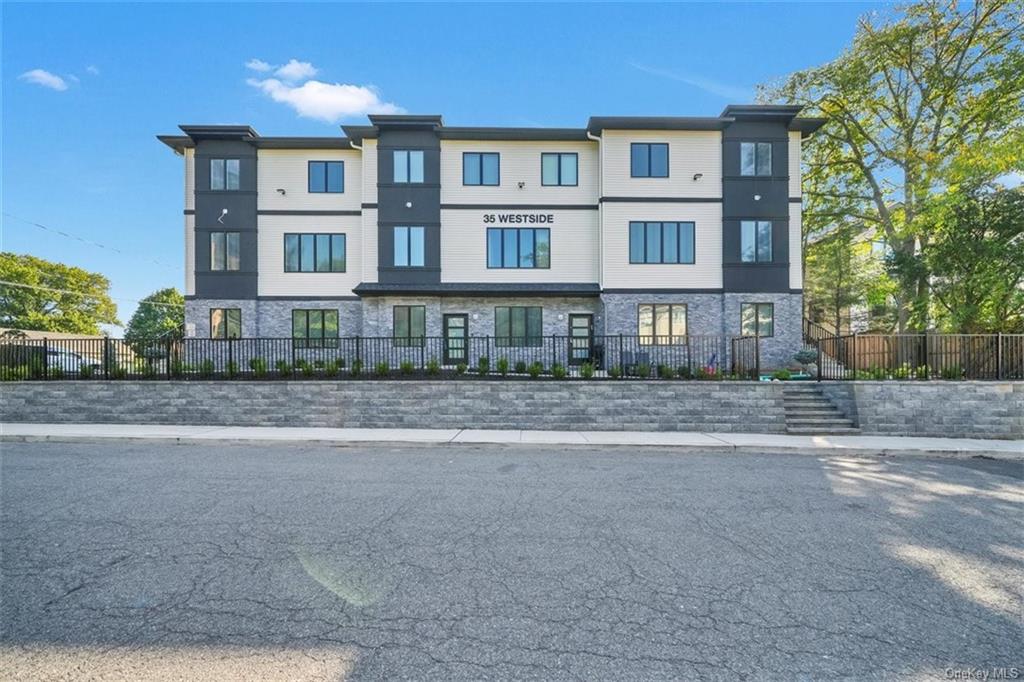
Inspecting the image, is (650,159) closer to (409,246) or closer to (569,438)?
(409,246)

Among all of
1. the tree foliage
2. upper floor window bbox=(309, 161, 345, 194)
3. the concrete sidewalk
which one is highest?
upper floor window bbox=(309, 161, 345, 194)

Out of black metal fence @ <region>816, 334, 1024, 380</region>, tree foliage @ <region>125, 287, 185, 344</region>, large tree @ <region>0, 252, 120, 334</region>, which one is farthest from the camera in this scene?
large tree @ <region>0, 252, 120, 334</region>

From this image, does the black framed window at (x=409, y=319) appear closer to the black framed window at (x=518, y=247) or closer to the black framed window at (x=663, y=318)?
the black framed window at (x=518, y=247)

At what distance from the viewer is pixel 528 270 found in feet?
71.1

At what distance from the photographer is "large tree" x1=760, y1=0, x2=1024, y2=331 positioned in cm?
1834

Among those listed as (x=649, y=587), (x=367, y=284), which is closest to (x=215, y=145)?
(x=367, y=284)

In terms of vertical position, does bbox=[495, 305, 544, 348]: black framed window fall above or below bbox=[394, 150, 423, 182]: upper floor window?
below

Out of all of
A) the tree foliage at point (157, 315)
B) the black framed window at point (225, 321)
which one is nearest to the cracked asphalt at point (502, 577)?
the black framed window at point (225, 321)

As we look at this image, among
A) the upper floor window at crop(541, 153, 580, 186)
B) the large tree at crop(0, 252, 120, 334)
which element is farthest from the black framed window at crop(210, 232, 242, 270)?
the large tree at crop(0, 252, 120, 334)

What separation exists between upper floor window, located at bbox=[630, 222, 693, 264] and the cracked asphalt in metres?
14.8

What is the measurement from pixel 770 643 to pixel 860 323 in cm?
3469

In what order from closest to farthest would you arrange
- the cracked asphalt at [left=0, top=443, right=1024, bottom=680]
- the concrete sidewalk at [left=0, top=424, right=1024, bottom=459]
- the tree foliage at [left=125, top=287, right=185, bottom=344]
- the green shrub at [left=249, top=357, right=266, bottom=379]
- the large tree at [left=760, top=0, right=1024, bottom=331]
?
1. the cracked asphalt at [left=0, top=443, right=1024, bottom=680]
2. the concrete sidewalk at [left=0, top=424, right=1024, bottom=459]
3. the green shrub at [left=249, top=357, right=266, bottom=379]
4. the large tree at [left=760, top=0, right=1024, bottom=331]
5. the tree foliage at [left=125, top=287, right=185, bottom=344]

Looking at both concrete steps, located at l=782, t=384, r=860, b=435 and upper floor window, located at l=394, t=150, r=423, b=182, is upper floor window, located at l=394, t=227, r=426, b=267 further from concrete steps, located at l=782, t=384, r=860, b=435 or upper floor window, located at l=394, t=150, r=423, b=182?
concrete steps, located at l=782, t=384, r=860, b=435

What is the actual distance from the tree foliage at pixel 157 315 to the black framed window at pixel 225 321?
19.5 m
